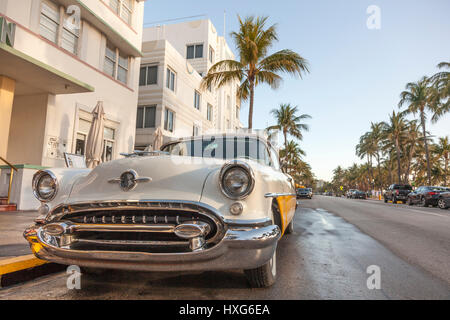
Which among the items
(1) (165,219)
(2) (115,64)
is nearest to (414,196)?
(2) (115,64)

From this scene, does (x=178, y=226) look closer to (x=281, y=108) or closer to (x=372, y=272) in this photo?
(x=372, y=272)

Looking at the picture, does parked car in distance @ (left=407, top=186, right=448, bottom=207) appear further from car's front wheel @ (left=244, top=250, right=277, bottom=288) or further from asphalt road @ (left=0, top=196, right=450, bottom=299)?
car's front wheel @ (left=244, top=250, right=277, bottom=288)

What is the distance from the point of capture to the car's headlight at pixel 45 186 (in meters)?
2.37

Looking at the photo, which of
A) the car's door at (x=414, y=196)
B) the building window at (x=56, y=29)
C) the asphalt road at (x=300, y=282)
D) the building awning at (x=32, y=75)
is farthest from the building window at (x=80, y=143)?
the car's door at (x=414, y=196)

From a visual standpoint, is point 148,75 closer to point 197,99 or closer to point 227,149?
point 197,99

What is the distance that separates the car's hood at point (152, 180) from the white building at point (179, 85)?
480 inches

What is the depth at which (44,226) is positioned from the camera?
6.80ft

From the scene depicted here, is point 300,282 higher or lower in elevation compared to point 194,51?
lower

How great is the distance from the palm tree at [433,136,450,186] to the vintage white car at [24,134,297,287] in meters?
54.3

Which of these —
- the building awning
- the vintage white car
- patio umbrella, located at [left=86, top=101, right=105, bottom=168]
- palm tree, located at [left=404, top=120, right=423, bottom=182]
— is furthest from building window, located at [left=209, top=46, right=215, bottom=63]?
palm tree, located at [left=404, top=120, right=423, bottom=182]

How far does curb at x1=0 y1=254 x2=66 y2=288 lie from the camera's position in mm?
2430

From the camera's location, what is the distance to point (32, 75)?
8.00m

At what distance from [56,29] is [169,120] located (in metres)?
7.98
